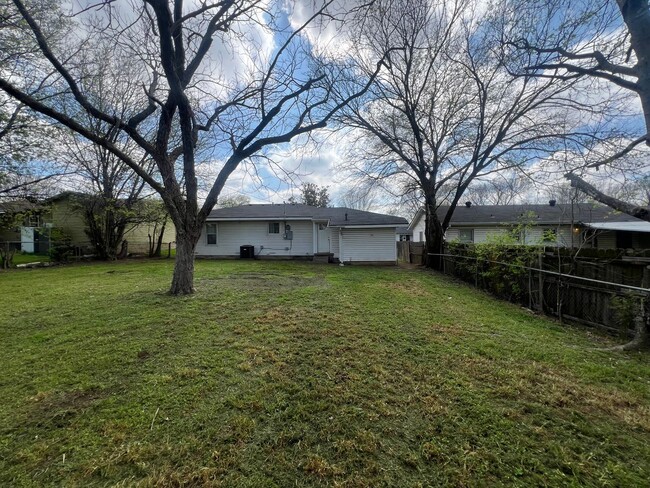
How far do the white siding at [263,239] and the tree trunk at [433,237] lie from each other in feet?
22.0

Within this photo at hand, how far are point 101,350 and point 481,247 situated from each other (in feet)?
31.2

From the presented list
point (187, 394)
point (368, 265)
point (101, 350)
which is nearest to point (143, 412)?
point (187, 394)

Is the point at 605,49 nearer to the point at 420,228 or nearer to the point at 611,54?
the point at 611,54

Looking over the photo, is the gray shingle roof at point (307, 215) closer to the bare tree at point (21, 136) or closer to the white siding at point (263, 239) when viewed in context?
the white siding at point (263, 239)

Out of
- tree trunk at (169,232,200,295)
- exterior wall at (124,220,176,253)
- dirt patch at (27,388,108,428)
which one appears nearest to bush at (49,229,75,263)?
exterior wall at (124,220,176,253)

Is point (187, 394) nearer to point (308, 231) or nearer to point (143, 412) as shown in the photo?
point (143, 412)

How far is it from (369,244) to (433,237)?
10.8 feet

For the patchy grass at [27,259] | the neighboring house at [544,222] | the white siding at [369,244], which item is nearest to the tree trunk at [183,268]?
the white siding at [369,244]

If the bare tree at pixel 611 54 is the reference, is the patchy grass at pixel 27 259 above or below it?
below

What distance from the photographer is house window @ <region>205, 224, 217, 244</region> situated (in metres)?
16.8

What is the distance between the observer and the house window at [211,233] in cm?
1675

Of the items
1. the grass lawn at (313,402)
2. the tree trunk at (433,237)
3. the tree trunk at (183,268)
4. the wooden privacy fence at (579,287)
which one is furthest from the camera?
the tree trunk at (433,237)

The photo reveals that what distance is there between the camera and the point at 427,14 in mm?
10969

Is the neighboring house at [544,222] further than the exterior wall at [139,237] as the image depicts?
No
